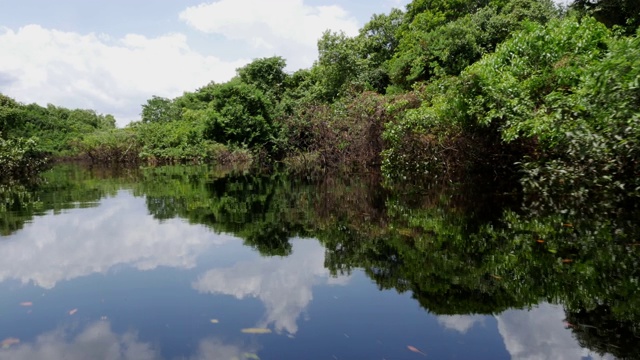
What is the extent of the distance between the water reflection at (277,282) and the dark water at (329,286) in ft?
0.07

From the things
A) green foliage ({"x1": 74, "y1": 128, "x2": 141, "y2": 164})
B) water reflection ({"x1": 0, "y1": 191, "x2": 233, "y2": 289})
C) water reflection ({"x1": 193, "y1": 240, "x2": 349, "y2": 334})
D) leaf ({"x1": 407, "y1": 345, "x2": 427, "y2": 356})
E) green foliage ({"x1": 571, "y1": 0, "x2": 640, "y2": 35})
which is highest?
green foliage ({"x1": 571, "y1": 0, "x2": 640, "y2": 35})

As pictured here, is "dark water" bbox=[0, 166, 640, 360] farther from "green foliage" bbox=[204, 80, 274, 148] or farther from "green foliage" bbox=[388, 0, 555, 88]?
"green foliage" bbox=[204, 80, 274, 148]

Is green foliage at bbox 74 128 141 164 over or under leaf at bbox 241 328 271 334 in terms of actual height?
over

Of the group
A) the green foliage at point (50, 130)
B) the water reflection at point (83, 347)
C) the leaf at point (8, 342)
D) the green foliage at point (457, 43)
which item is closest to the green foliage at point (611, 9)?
the green foliage at point (457, 43)

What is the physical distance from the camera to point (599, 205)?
8.52 meters

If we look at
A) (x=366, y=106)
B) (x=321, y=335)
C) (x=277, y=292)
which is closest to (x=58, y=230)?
(x=277, y=292)

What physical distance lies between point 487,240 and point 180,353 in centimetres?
443

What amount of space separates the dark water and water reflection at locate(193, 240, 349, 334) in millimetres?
22

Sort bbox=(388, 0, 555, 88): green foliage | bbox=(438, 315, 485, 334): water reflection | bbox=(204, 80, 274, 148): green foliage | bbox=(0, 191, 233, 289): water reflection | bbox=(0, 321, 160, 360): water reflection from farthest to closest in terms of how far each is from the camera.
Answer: bbox=(204, 80, 274, 148): green foliage < bbox=(388, 0, 555, 88): green foliage < bbox=(0, 191, 233, 289): water reflection < bbox=(438, 315, 485, 334): water reflection < bbox=(0, 321, 160, 360): water reflection

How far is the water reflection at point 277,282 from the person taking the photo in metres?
4.03

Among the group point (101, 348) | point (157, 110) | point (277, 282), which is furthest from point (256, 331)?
point (157, 110)

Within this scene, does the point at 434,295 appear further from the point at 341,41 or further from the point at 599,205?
the point at 341,41

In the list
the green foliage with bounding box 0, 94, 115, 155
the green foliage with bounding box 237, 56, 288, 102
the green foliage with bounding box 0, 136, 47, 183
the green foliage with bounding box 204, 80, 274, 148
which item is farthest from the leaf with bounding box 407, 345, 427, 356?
the green foliage with bounding box 0, 94, 115, 155

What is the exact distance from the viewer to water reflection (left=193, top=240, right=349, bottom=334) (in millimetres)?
4027
